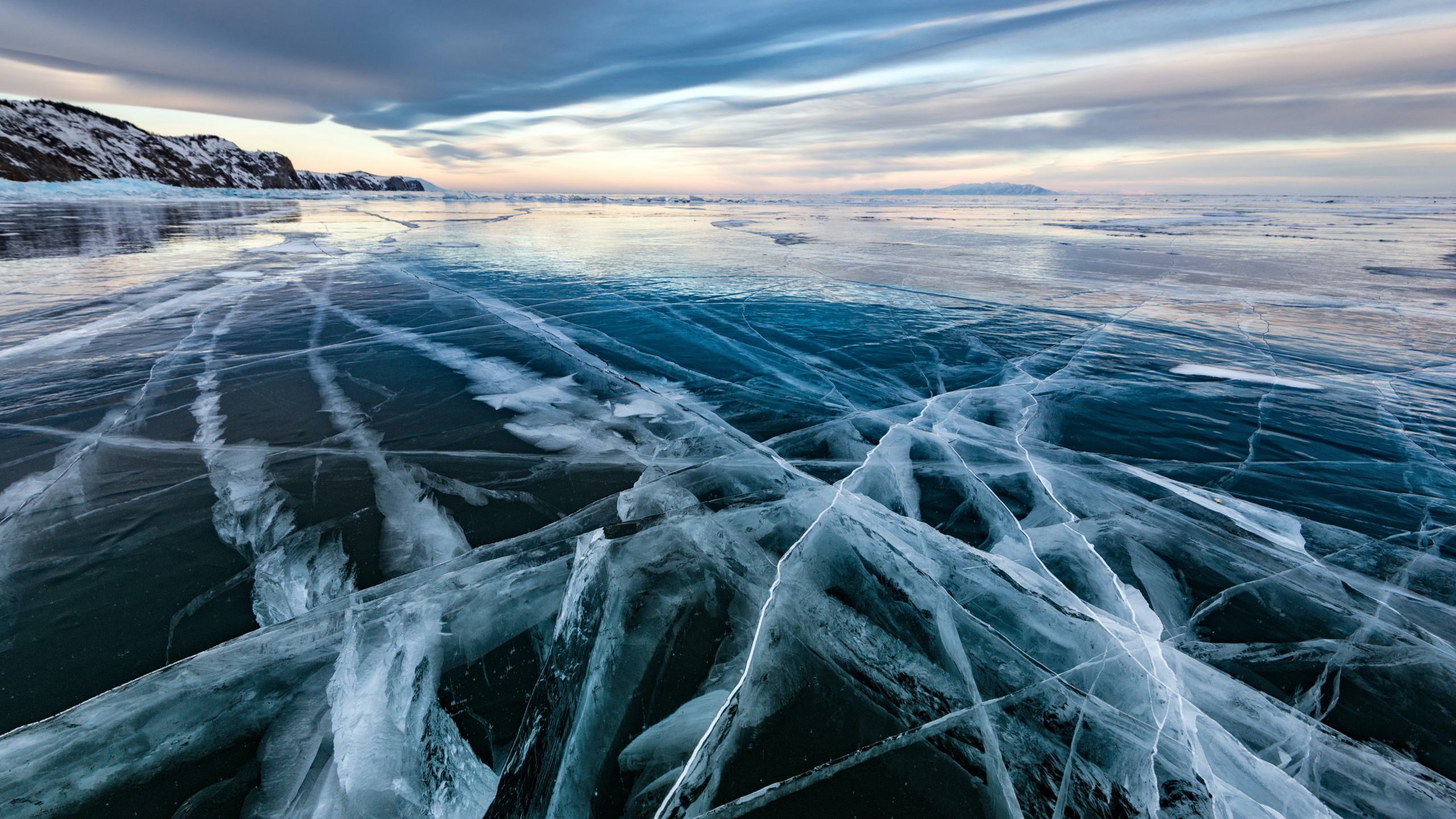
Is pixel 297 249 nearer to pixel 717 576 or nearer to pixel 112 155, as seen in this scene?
pixel 717 576

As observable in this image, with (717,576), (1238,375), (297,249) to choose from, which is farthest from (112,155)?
(1238,375)

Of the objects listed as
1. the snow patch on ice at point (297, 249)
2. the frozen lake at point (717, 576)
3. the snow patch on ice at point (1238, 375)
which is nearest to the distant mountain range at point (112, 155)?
the snow patch on ice at point (297, 249)

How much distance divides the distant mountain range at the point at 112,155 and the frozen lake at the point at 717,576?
3470 inches

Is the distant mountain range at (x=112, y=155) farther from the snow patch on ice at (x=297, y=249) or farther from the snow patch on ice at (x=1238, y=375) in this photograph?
the snow patch on ice at (x=1238, y=375)

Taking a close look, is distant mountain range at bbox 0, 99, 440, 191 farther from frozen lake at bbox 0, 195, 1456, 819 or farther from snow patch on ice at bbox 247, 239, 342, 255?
frozen lake at bbox 0, 195, 1456, 819

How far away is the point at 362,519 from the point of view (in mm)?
2861

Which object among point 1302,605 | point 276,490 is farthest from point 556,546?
point 1302,605

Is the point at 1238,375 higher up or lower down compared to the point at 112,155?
lower down

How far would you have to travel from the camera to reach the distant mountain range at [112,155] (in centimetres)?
6300

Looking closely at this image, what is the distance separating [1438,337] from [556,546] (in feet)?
36.5

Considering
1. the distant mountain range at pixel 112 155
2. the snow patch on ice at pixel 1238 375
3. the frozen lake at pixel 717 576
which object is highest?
the distant mountain range at pixel 112 155

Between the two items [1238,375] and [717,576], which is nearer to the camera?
[717,576]

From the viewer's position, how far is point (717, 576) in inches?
100

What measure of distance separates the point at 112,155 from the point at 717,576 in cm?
11943
